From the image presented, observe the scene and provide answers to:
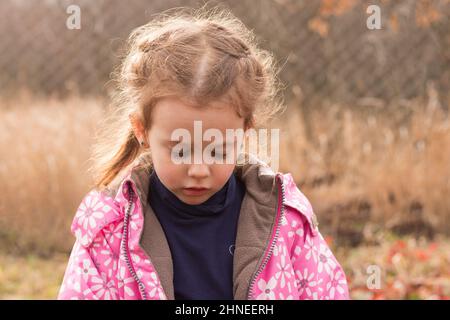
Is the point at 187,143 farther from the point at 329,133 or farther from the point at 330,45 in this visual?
the point at 330,45

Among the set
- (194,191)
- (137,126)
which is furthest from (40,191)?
(194,191)

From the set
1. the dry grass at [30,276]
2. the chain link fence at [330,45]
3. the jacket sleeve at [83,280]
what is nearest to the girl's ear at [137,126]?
the jacket sleeve at [83,280]

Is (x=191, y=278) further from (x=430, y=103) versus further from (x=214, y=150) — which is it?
(x=430, y=103)

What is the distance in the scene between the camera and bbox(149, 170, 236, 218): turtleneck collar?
2.19 meters

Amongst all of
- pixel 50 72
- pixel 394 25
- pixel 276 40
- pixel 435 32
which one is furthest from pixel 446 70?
pixel 50 72

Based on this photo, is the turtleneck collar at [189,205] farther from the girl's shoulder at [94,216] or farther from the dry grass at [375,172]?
the dry grass at [375,172]

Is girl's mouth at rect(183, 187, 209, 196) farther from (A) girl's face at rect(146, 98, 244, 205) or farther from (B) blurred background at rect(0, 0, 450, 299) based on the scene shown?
(B) blurred background at rect(0, 0, 450, 299)

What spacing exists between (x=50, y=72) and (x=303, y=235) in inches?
198

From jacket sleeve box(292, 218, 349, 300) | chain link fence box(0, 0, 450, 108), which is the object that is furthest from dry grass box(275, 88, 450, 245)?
jacket sleeve box(292, 218, 349, 300)

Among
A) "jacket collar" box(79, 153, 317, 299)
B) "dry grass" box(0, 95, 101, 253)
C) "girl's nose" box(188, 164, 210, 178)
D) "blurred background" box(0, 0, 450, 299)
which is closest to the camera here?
"girl's nose" box(188, 164, 210, 178)

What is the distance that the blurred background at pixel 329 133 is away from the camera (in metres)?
4.37

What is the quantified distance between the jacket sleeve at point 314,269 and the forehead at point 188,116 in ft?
1.43

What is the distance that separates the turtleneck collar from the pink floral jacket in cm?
4

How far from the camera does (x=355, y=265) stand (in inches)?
163
